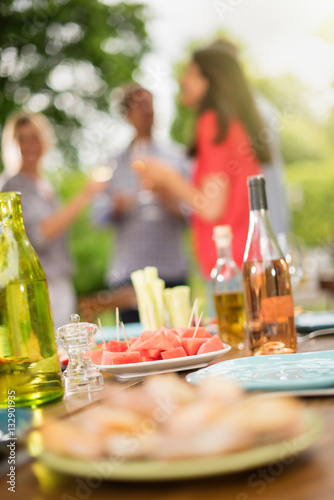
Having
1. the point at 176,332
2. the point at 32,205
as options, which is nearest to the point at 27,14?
the point at 32,205

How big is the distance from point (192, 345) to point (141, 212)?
1.76 meters

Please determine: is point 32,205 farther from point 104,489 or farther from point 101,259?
point 101,259

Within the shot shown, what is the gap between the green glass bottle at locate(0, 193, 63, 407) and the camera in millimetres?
716

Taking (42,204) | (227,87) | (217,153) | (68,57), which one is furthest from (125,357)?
(68,57)

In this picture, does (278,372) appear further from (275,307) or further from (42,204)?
(42,204)

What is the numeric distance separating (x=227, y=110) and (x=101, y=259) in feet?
18.9

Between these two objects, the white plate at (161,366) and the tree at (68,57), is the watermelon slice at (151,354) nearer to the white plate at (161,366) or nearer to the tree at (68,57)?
the white plate at (161,366)

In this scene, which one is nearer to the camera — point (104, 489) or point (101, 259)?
point (104, 489)

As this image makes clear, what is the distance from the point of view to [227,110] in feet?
6.82

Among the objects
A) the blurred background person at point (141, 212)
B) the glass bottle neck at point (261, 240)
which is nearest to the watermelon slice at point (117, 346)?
the glass bottle neck at point (261, 240)

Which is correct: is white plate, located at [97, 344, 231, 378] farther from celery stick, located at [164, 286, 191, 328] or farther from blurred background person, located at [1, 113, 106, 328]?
blurred background person, located at [1, 113, 106, 328]

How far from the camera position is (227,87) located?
220 centimetres

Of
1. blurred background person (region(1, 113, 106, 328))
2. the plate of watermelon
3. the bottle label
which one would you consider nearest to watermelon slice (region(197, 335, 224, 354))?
the plate of watermelon

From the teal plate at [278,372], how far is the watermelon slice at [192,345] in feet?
0.29
